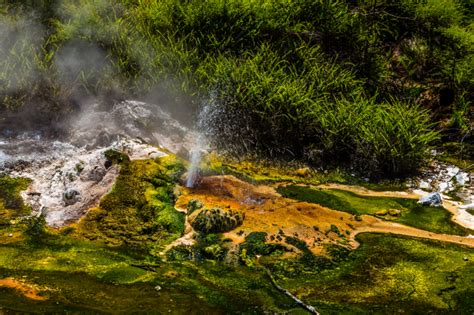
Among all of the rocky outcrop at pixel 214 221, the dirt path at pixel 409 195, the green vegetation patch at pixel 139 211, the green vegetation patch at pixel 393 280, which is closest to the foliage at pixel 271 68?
the dirt path at pixel 409 195

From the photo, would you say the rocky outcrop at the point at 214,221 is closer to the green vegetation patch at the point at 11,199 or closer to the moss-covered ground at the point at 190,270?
the moss-covered ground at the point at 190,270

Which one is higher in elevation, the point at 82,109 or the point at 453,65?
the point at 453,65

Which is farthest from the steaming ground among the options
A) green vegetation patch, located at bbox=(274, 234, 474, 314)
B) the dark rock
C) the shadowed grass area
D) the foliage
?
green vegetation patch, located at bbox=(274, 234, 474, 314)

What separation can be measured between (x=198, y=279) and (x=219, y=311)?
0.45 m

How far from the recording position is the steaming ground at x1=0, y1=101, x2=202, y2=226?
158 inches

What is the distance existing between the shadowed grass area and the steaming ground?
4.78 ft

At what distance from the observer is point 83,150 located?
16.4 ft

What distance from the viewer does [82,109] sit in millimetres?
5609

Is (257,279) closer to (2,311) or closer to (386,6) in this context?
(2,311)

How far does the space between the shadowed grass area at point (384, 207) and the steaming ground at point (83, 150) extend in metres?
1.46

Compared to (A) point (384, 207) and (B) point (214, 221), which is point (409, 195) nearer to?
(A) point (384, 207)

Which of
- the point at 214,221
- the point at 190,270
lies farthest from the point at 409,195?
the point at 190,270

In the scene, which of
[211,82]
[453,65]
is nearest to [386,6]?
[453,65]

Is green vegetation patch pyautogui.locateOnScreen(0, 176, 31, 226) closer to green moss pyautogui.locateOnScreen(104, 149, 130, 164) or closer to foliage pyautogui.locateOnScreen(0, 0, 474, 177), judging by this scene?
green moss pyautogui.locateOnScreen(104, 149, 130, 164)
